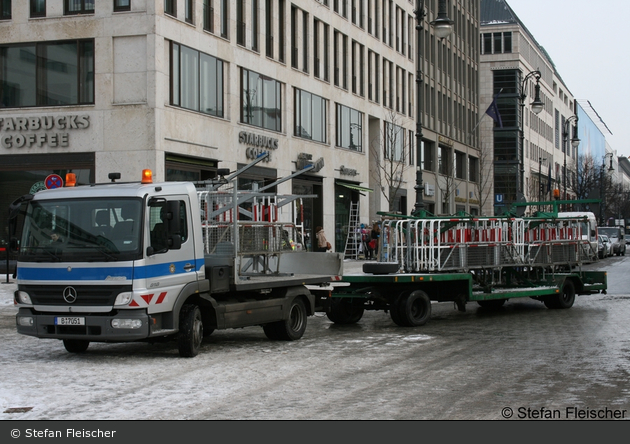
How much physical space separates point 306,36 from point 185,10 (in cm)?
1065

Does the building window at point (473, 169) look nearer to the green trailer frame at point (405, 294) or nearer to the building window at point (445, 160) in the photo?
the building window at point (445, 160)

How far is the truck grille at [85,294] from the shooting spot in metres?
10.5

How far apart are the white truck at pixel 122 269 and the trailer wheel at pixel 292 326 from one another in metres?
0.92

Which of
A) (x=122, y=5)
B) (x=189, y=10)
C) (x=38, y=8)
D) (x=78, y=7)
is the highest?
(x=189, y=10)

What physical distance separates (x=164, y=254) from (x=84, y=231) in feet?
3.33

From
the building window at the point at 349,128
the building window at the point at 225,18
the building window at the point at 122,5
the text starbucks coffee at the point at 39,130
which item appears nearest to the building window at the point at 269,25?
the building window at the point at 225,18

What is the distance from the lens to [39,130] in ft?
96.1

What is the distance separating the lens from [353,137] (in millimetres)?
45219

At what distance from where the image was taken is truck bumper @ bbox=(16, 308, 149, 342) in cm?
1042

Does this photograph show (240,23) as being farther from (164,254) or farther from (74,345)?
(164,254)

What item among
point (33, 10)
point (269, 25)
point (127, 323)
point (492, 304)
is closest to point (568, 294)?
point (492, 304)

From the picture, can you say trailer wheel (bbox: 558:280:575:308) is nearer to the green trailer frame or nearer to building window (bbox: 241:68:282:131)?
the green trailer frame
